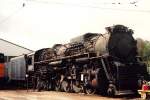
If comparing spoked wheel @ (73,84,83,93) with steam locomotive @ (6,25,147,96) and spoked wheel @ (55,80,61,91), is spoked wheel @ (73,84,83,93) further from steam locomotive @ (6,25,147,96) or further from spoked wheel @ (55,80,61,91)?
spoked wheel @ (55,80,61,91)

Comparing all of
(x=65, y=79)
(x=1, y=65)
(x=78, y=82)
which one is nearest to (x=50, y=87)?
(x=65, y=79)

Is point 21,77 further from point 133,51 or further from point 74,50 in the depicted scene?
point 133,51

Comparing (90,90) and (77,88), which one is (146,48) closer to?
(77,88)

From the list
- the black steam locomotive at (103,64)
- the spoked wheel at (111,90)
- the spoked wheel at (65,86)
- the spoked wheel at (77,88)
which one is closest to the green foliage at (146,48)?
the spoked wheel at (65,86)

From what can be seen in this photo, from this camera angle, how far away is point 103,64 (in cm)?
2186

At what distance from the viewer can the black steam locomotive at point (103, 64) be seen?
21438 mm

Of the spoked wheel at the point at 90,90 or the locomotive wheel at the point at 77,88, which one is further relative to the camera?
the locomotive wheel at the point at 77,88

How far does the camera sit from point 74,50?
2556 cm

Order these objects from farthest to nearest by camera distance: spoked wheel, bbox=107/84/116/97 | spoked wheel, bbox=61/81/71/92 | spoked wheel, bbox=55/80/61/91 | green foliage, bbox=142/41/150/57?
1. green foliage, bbox=142/41/150/57
2. spoked wheel, bbox=55/80/61/91
3. spoked wheel, bbox=61/81/71/92
4. spoked wheel, bbox=107/84/116/97

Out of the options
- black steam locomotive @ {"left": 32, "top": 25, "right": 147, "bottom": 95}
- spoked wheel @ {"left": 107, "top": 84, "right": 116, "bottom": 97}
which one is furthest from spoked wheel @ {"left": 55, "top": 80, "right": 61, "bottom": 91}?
spoked wheel @ {"left": 107, "top": 84, "right": 116, "bottom": 97}

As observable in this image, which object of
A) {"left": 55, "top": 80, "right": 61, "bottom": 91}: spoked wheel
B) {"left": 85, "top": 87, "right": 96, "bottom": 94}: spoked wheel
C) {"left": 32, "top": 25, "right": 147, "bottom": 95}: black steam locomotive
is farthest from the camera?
{"left": 55, "top": 80, "right": 61, "bottom": 91}: spoked wheel

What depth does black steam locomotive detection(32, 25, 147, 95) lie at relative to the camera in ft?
70.3

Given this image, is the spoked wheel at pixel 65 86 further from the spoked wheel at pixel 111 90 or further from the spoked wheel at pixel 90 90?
the spoked wheel at pixel 111 90

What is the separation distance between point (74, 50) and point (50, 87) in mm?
5657
